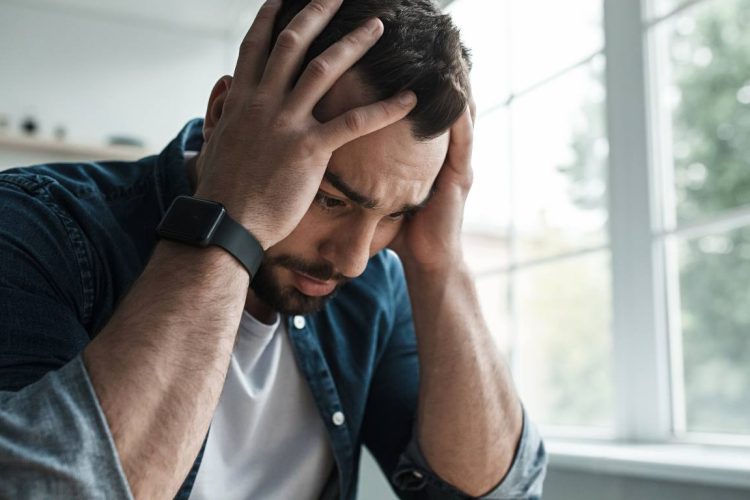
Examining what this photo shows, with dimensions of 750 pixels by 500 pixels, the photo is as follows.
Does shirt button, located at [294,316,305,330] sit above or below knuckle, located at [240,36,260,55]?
below

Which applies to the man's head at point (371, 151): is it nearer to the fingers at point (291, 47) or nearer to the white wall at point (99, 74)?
the fingers at point (291, 47)

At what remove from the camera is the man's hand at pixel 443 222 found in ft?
4.55

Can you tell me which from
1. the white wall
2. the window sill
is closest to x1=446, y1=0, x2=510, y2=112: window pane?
the window sill

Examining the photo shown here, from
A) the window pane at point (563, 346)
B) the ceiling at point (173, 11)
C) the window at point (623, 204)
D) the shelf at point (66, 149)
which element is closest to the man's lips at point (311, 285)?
the window at point (623, 204)

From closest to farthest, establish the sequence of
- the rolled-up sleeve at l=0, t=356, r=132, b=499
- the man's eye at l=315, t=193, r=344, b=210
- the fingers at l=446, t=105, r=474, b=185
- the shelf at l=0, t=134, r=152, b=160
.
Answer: the rolled-up sleeve at l=0, t=356, r=132, b=499 → the man's eye at l=315, t=193, r=344, b=210 → the fingers at l=446, t=105, r=474, b=185 → the shelf at l=0, t=134, r=152, b=160

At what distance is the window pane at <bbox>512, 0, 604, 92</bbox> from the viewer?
2.48 meters

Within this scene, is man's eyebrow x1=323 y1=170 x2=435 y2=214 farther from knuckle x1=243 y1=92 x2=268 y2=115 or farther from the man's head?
knuckle x1=243 y1=92 x2=268 y2=115

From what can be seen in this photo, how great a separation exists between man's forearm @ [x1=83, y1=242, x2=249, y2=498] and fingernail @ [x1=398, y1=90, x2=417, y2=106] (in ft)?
1.03

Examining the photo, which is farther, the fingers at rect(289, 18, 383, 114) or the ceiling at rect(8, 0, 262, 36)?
the ceiling at rect(8, 0, 262, 36)

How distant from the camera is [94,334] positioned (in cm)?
117

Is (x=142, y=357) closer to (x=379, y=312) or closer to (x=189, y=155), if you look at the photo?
(x=189, y=155)

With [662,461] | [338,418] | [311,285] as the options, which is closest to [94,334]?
[311,285]

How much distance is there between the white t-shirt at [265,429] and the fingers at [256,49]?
0.42 metres

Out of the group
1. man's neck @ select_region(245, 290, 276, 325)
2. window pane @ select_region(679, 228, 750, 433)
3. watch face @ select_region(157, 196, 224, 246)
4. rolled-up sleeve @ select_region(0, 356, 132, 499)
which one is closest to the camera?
rolled-up sleeve @ select_region(0, 356, 132, 499)
